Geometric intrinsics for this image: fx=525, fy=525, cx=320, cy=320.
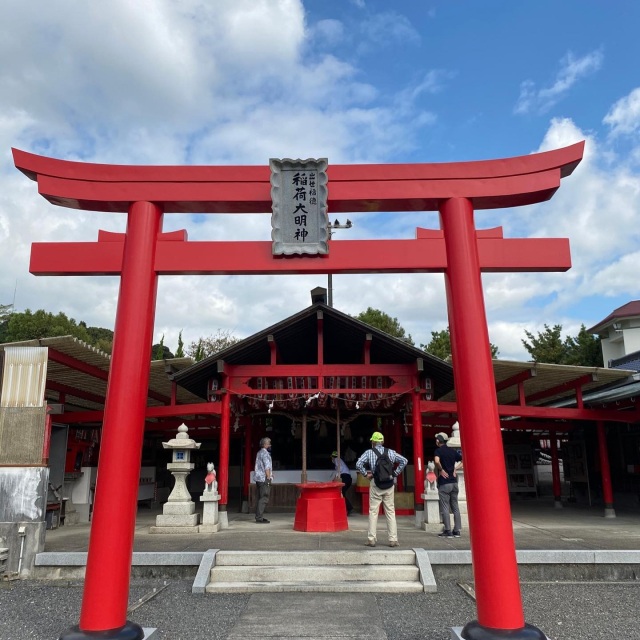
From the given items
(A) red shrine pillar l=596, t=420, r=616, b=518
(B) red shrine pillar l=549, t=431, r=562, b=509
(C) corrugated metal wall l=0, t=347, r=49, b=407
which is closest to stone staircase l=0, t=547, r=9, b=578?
(C) corrugated metal wall l=0, t=347, r=49, b=407

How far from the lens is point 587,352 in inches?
1104

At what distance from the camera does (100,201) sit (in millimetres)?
4922

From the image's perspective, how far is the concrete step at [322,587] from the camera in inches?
249

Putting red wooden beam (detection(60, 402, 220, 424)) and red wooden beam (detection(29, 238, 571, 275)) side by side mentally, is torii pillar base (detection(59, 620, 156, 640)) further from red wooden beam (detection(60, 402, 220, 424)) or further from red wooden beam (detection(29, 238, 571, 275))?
red wooden beam (detection(60, 402, 220, 424))

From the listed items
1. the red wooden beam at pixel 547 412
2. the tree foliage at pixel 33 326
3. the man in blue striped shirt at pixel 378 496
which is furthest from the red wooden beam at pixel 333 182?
the tree foliage at pixel 33 326

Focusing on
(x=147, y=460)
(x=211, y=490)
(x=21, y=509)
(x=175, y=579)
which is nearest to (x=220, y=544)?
(x=175, y=579)

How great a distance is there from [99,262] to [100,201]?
0.57m

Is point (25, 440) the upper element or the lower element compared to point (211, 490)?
upper

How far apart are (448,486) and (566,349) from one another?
24.5 metres

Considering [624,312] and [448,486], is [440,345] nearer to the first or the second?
[624,312]

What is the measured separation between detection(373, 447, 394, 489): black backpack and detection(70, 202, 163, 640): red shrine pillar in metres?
4.02

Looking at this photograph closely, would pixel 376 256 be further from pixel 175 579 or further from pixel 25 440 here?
pixel 25 440

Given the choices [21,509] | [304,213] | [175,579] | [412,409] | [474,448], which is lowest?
[175,579]

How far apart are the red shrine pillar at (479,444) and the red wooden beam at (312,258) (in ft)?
0.71
